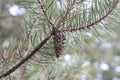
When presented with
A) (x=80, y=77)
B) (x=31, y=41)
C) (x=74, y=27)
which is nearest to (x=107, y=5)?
(x=74, y=27)

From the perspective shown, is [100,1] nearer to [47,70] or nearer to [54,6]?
[54,6]

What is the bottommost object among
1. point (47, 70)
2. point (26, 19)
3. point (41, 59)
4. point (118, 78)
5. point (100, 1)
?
point (118, 78)

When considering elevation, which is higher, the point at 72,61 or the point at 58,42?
the point at 58,42

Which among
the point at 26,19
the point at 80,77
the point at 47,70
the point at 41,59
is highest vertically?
the point at 26,19

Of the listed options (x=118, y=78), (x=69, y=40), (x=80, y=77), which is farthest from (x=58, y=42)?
(x=118, y=78)

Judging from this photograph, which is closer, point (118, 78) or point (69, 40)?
point (69, 40)

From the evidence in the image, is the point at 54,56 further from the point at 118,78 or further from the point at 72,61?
the point at 118,78

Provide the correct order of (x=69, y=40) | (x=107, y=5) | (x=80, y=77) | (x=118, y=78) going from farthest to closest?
(x=118, y=78) → (x=80, y=77) → (x=69, y=40) → (x=107, y=5)

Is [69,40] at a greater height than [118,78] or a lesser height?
greater

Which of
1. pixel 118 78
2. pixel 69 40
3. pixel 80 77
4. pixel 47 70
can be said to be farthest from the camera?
pixel 118 78
